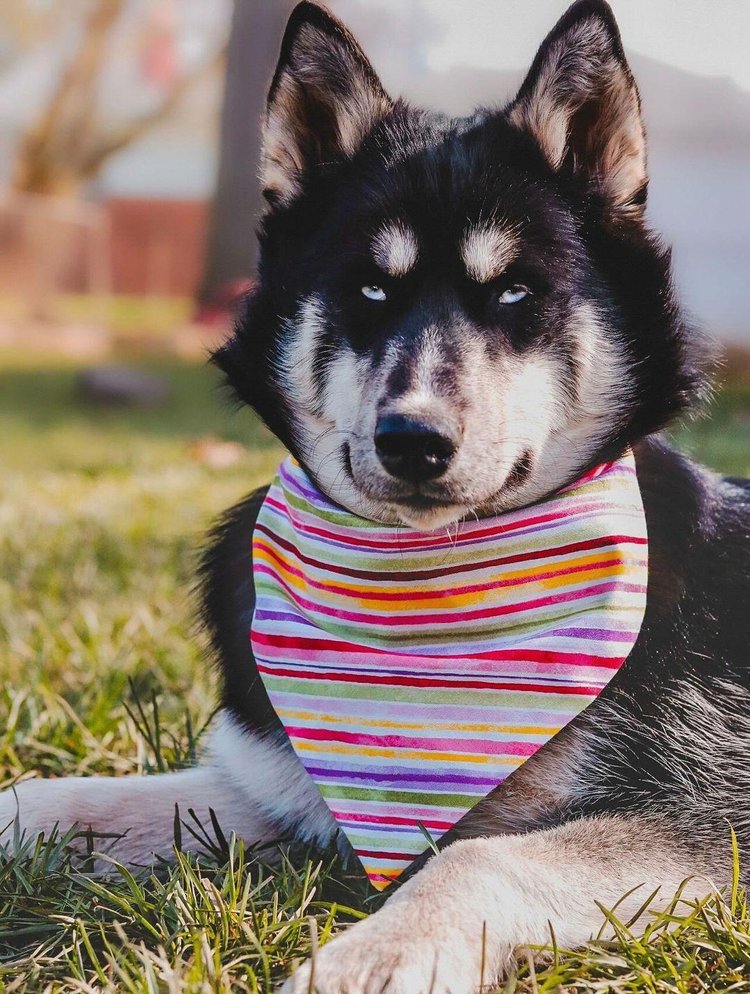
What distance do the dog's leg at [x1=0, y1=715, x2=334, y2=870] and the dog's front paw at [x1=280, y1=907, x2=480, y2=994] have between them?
0.62 meters

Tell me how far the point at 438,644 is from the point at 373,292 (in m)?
0.79

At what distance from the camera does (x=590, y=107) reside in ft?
7.92

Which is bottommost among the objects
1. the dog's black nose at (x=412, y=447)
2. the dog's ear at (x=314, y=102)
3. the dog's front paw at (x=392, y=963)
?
the dog's front paw at (x=392, y=963)

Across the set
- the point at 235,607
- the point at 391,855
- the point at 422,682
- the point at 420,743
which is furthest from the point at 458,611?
the point at 235,607

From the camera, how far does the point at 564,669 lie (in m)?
2.24

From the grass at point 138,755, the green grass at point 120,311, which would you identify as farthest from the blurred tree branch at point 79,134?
the grass at point 138,755

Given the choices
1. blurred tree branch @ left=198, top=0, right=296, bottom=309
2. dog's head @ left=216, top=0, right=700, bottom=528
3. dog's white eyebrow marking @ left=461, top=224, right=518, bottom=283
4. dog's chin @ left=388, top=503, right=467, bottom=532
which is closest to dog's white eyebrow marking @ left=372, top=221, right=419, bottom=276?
dog's head @ left=216, top=0, right=700, bottom=528

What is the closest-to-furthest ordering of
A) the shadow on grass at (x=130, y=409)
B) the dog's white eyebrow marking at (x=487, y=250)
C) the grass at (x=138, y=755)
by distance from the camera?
the grass at (x=138, y=755)
the dog's white eyebrow marking at (x=487, y=250)
the shadow on grass at (x=130, y=409)

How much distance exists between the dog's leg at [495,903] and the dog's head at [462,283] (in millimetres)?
698

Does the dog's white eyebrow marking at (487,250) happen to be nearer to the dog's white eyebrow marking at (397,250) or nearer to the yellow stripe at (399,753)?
the dog's white eyebrow marking at (397,250)

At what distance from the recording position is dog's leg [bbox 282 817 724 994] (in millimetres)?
1729

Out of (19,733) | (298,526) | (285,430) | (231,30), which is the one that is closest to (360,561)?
(298,526)

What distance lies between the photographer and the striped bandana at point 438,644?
2236 millimetres

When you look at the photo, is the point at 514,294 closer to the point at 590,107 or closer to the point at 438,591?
the point at 590,107
